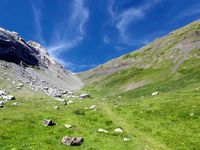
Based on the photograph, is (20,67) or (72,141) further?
(20,67)

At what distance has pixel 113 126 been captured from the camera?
6091 cm

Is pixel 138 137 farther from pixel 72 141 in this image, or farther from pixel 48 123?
pixel 48 123

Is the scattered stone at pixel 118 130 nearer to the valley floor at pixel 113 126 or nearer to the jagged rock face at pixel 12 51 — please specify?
the valley floor at pixel 113 126

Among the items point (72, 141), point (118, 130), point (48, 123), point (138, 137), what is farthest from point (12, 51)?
point (72, 141)

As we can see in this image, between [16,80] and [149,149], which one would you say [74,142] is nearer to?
[149,149]

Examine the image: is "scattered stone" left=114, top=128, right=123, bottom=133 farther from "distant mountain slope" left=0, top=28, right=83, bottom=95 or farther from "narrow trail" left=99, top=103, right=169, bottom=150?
"distant mountain slope" left=0, top=28, right=83, bottom=95

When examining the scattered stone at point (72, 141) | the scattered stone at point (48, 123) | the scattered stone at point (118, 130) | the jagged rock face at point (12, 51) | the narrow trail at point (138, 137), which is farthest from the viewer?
the jagged rock face at point (12, 51)

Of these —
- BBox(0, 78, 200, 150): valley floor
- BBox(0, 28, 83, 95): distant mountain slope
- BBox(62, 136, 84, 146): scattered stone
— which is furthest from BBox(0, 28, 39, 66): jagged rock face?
BBox(62, 136, 84, 146): scattered stone

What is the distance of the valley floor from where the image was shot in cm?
4946

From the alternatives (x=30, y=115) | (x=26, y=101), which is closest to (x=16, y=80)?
(x=26, y=101)

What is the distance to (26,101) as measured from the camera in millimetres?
93438

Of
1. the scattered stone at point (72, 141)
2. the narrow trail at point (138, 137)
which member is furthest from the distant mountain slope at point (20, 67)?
the scattered stone at point (72, 141)

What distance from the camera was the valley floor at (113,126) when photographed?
4946 cm

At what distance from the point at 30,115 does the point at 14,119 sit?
4.90m
